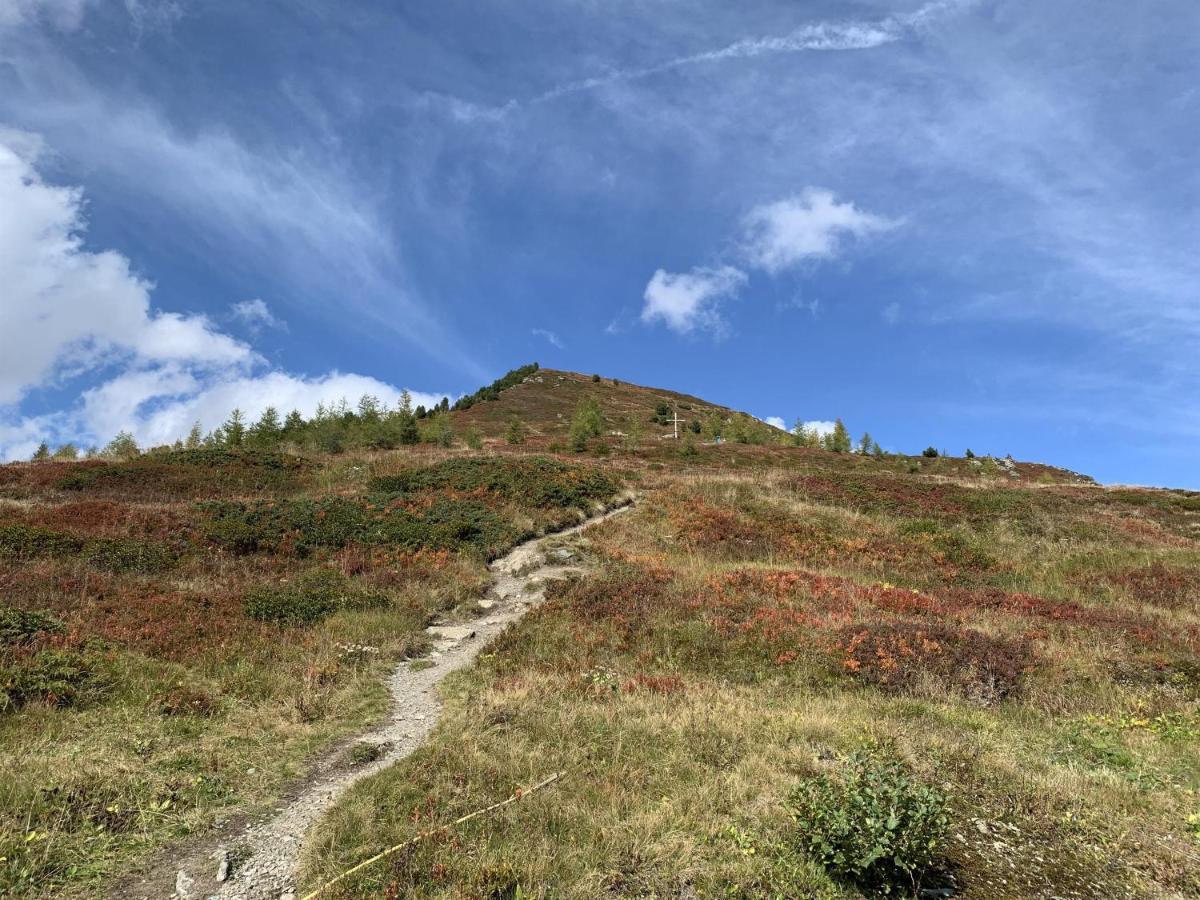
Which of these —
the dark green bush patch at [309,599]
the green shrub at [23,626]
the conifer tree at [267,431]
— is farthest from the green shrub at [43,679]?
the conifer tree at [267,431]

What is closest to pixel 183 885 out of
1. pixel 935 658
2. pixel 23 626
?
pixel 23 626

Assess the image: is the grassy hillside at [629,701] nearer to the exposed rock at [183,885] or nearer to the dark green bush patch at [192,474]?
the exposed rock at [183,885]

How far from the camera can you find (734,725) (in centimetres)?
877

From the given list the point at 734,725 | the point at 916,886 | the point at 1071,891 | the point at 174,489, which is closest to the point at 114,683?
the point at 734,725

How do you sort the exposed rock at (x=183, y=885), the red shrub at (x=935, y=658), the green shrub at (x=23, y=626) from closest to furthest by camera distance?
1. the exposed rock at (x=183, y=885)
2. the green shrub at (x=23, y=626)
3. the red shrub at (x=935, y=658)

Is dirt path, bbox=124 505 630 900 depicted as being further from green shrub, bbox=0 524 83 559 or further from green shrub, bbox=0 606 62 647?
green shrub, bbox=0 524 83 559

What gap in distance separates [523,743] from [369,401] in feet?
203

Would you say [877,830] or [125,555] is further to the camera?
[125,555]

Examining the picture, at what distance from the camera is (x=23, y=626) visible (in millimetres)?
10250

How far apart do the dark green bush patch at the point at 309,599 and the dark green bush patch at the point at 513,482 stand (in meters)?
10.7

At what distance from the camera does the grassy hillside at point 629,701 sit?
565 cm

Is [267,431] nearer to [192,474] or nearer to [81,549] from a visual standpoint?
[192,474]

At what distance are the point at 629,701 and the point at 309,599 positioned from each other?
30.1 feet

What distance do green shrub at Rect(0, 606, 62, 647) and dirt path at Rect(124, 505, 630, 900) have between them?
5.76 meters
